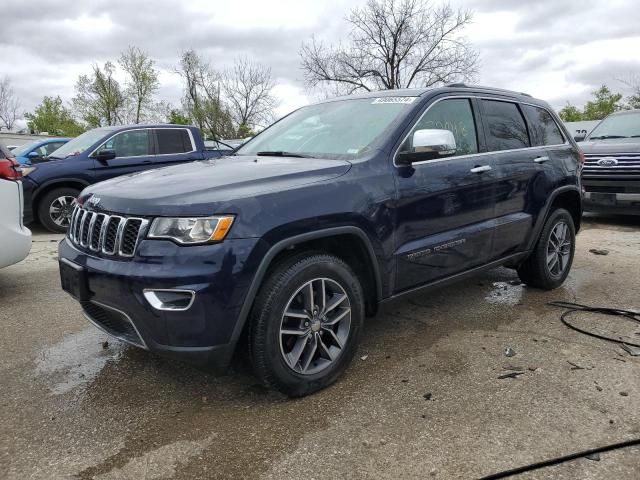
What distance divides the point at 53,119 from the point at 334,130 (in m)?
50.8

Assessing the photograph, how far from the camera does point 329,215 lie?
2848mm

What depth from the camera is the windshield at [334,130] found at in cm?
343

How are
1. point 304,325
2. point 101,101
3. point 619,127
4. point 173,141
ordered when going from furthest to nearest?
point 101,101
point 619,127
point 173,141
point 304,325

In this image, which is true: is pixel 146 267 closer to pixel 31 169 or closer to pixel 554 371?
pixel 554 371

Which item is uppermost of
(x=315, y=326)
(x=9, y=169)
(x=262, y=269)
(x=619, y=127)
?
(x=619, y=127)

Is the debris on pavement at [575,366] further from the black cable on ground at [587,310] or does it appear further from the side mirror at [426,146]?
the side mirror at [426,146]

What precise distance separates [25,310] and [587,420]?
4303 millimetres

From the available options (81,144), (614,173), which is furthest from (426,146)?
(81,144)

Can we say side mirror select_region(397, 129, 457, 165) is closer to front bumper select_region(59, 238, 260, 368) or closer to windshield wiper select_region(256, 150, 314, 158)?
windshield wiper select_region(256, 150, 314, 158)

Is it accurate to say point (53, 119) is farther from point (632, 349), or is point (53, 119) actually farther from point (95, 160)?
point (632, 349)

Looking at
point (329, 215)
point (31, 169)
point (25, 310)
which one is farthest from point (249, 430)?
point (31, 169)

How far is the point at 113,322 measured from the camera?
2893 mm

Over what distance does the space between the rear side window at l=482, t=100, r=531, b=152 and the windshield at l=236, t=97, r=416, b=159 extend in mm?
863

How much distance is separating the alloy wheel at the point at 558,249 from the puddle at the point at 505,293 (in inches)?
14.4
